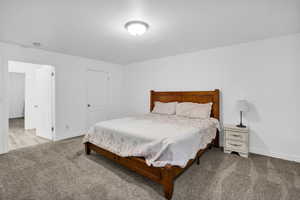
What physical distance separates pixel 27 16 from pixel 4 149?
2.73m

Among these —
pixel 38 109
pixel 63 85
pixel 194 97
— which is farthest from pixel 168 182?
pixel 38 109

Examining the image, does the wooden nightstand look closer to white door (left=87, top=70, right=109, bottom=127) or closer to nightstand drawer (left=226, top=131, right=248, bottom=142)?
nightstand drawer (left=226, top=131, right=248, bottom=142)

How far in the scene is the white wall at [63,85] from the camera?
9.64 ft

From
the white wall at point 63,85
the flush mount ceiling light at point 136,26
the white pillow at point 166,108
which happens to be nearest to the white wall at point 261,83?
the white pillow at point 166,108

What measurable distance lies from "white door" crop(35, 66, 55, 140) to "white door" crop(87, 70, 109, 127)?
0.96 metres

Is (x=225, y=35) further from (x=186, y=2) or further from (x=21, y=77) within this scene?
(x=21, y=77)

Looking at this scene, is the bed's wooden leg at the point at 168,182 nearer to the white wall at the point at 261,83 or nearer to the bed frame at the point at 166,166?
the bed frame at the point at 166,166

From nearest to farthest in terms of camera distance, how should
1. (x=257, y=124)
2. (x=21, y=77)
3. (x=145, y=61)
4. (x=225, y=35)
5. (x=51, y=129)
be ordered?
(x=225, y=35) < (x=257, y=124) < (x=51, y=129) < (x=145, y=61) < (x=21, y=77)

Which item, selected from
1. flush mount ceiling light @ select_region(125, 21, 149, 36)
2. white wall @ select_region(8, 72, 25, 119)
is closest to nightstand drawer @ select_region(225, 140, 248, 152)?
flush mount ceiling light @ select_region(125, 21, 149, 36)

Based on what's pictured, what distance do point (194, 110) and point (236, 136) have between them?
96 centimetres

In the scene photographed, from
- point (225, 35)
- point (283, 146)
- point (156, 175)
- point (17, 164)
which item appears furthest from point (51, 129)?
point (283, 146)

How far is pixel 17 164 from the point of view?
245cm

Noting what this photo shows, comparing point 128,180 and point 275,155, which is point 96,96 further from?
point 275,155

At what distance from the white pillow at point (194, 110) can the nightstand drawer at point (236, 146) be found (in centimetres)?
67
